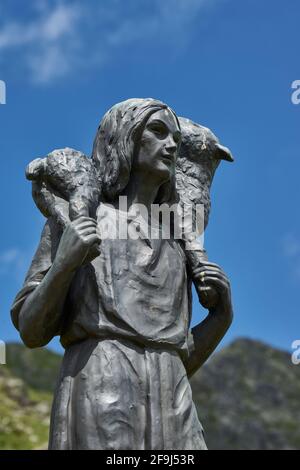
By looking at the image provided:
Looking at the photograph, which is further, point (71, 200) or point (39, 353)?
point (39, 353)

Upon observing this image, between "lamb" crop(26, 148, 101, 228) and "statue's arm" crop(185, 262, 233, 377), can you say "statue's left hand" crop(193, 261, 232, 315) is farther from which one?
"lamb" crop(26, 148, 101, 228)

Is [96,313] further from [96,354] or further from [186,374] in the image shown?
[186,374]

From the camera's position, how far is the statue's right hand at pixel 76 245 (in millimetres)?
7297

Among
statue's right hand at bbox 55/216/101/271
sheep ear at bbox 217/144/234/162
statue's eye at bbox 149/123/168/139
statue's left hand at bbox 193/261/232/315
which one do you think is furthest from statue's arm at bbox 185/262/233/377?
sheep ear at bbox 217/144/234/162

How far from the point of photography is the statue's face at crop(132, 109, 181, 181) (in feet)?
26.6

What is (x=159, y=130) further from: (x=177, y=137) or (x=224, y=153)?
(x=224, y=153)

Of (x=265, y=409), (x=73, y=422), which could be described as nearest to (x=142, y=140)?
(x=73, y=422)

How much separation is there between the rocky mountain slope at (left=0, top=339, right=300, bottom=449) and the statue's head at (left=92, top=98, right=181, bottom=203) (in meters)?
23.2

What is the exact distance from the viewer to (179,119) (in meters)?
8.95

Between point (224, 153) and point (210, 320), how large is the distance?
1644mm

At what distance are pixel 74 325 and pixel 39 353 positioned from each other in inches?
1668

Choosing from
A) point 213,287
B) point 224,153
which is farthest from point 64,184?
point 224,153

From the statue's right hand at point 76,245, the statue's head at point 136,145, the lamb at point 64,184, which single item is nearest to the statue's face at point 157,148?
the statue's head at point 136,145

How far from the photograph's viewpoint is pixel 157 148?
8.11 meters
